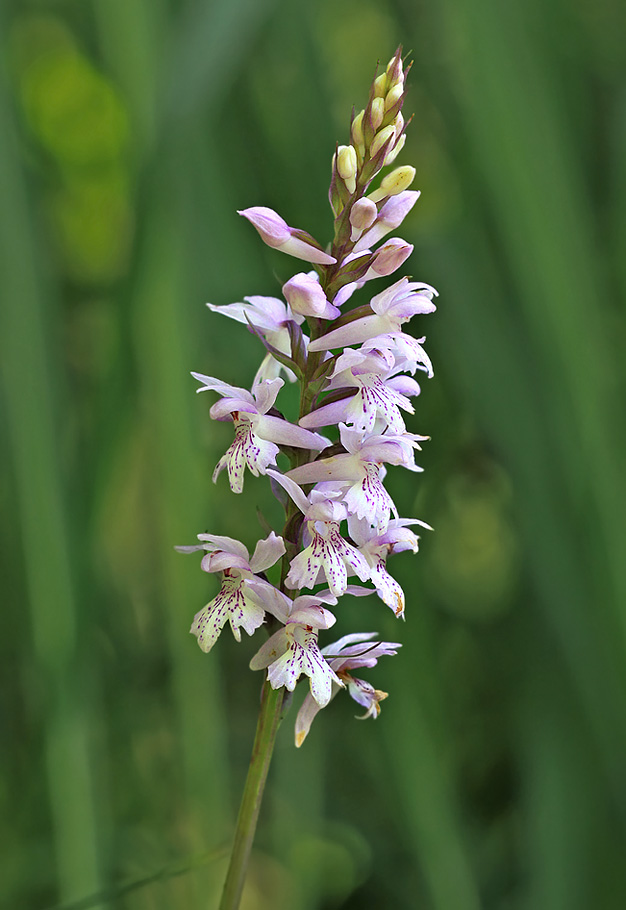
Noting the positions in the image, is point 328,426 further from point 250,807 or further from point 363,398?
point 250,807

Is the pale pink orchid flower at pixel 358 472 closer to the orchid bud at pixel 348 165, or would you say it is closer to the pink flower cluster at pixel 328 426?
the pink flower cluster at pixel 328 426

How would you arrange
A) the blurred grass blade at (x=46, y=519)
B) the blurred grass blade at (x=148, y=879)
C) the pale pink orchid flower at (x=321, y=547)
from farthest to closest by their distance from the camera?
1. the blurred grass blade at (x=46, y=519)
2. the blurred grass blade at (x=148, y=879)
3. the pale pink orchid flower at (x=321, y=547)

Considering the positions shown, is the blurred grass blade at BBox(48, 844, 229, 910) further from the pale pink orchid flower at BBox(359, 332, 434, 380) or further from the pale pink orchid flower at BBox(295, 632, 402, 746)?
the pale pink orchid flower at BBox(359, 332, 434, 380)

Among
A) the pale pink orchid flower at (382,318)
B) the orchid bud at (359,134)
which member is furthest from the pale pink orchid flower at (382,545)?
the orchid bud at (359,134)

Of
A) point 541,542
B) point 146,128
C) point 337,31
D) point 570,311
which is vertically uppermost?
point 337,31

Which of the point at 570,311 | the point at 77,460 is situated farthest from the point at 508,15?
the point at 77,460

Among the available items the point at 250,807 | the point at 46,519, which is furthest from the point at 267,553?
the point at 46,519

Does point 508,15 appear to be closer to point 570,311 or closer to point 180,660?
point 570,311
